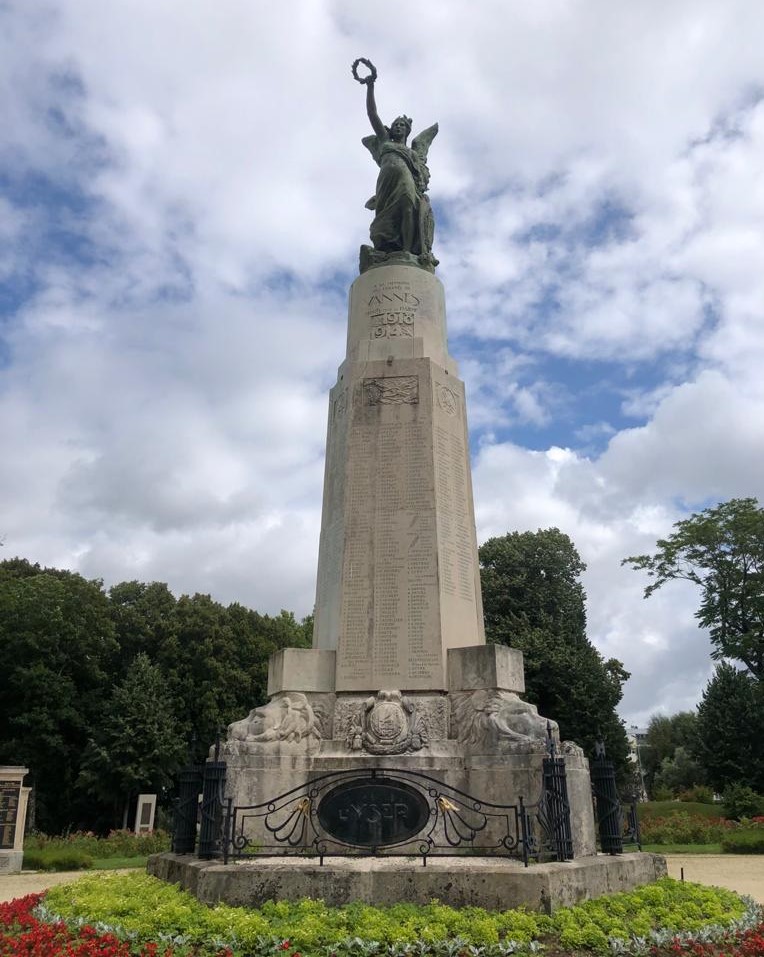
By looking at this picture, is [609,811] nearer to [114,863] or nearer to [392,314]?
[392,314]

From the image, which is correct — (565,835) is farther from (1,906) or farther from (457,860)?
(1,906)

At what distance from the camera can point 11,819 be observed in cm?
2159

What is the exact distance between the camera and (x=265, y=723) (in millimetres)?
9992

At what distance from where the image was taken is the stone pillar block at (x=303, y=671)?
1055 cm

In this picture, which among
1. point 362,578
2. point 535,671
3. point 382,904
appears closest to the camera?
point 382,904

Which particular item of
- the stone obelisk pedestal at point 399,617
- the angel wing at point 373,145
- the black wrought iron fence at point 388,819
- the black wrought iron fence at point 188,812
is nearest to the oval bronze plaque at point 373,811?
the black wrought iron fence at point 388,819

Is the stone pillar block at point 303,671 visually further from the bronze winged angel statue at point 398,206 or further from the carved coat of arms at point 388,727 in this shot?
the bronze winged angel statue at point 398,206

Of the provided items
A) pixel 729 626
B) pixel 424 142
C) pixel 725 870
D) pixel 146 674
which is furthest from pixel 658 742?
pixel 424 142

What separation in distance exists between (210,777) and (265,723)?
164 centimetres

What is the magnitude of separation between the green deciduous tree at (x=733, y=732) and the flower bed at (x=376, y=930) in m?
27.6

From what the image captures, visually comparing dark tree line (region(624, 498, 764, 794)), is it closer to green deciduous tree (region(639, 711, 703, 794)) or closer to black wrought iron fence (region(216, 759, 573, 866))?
black wrought iron fence (region(216, 759, 573, 866))

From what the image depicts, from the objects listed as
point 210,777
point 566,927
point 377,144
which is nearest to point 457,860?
point 566,927

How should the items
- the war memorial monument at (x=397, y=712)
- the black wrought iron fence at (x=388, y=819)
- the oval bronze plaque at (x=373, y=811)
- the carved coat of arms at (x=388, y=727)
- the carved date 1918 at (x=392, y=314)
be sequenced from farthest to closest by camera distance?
the carved date 1918 at (x=392, y=314), the carved coat of arms at (x=388, y=727), the oval bronze plaque at (x=373, y=811), the black wrought iron fence at (x=388, y=819), the war memorial monument at (x=397, y=712)

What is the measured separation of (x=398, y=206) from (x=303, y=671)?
8123 mm
